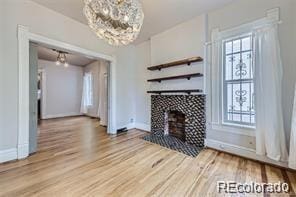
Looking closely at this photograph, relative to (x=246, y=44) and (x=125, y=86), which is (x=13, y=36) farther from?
(x=246, y=44)

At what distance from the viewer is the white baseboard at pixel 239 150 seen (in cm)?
262

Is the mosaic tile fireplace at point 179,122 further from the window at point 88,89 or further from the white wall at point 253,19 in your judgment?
the window at point 88,89

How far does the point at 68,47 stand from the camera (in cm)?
352

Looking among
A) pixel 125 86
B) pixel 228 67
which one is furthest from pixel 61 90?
pixel 228 67

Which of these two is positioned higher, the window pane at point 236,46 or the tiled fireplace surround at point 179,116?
the window pane at point 236,46

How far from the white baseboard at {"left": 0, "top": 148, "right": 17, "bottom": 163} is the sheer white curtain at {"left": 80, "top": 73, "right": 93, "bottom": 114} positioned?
5.82 metres

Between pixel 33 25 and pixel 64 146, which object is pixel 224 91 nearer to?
pixel 64 146

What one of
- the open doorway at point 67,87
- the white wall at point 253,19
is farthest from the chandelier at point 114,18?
the open doorway at point 67,87

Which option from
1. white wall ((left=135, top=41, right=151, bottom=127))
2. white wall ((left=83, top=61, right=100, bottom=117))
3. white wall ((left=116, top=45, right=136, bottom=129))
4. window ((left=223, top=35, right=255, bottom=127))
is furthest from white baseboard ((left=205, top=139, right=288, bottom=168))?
white wall ((left=83, top=61, right=100, bottom=117))

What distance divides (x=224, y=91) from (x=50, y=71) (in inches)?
314

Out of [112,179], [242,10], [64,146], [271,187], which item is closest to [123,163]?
[112,179]

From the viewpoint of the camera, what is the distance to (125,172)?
95.2 inches

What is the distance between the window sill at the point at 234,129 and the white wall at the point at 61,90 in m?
7.59

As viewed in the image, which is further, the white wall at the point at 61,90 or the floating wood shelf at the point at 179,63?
the white wall at the point at 61,90
